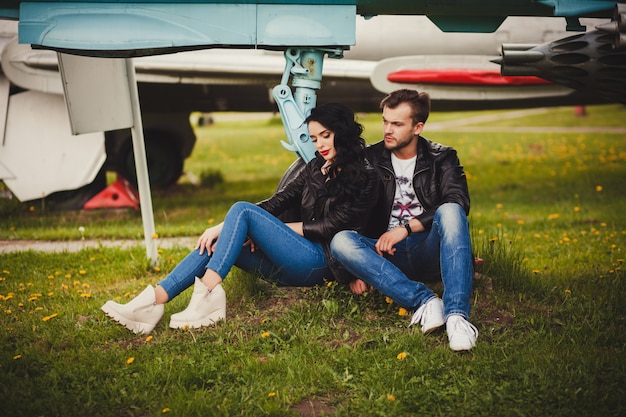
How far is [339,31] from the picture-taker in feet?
12.8

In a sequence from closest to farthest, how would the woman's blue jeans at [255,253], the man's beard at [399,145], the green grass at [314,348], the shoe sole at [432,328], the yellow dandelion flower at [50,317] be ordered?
the green grass at [314,348] < the shoe sole at [432,328] < the woman's blue jeans at [255,253] < the man's beard at [399,145] < the yellow dandelion flower at [50,317]

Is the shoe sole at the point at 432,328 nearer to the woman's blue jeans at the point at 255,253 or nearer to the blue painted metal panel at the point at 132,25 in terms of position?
the woman's blue jeans at the point at 255,253

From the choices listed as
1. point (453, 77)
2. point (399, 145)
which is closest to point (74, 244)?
point (399, 145)

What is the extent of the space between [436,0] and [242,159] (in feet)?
32.3

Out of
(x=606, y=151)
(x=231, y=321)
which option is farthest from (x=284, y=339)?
(x=606, y=151)

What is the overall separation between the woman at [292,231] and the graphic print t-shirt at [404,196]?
0.19 metres

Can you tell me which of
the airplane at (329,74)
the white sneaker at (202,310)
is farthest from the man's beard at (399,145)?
the airplane at (329,74)

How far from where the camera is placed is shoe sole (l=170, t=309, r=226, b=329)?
3.76 meters

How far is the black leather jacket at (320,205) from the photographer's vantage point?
3.82 meters

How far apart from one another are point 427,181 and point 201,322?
1.42 m

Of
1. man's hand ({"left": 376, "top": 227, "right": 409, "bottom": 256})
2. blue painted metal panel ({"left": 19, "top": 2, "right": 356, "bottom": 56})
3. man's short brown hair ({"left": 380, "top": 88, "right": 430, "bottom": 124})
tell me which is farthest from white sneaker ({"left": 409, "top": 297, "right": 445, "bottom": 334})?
blue painted metal panel ({"left": 19, "top": 2, "right": 356, "bottom": 56})

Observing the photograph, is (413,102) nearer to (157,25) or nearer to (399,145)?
(399,145)

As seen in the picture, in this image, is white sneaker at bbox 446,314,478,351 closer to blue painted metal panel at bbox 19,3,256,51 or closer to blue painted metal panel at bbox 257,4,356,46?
blue painted metal panel at bbox 257,4,356,46

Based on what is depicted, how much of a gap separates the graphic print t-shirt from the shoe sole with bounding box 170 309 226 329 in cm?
105
